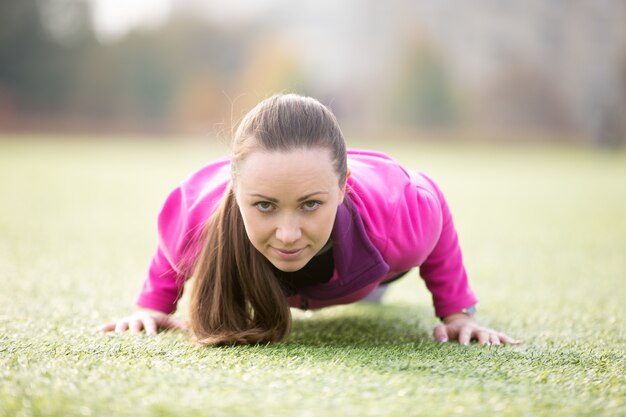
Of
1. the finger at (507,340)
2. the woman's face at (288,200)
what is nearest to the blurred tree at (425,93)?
the finger at (507,340)

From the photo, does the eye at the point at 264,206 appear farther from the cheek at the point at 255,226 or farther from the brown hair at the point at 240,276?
the brown hair at the point at 240,276

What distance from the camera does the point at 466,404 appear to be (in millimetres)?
1520

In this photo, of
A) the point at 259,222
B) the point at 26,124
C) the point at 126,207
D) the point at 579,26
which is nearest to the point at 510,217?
the point at 126,207

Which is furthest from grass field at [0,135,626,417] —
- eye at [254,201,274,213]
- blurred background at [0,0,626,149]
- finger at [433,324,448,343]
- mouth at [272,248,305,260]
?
blurred background at [0,0,626,149]

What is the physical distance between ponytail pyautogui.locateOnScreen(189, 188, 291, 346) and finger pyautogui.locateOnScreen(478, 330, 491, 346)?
0.66 m

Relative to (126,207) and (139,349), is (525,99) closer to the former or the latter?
(126,207)

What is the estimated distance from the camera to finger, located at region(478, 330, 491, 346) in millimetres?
2268

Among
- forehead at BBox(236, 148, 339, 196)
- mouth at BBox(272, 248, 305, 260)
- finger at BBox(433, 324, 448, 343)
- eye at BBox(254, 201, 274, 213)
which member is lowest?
finger at BBox(433, 324, 448, 343)

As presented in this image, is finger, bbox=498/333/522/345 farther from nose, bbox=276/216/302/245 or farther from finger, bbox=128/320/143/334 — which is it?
finger, bbox=128/320/143/334

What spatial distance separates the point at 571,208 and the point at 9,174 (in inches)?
268

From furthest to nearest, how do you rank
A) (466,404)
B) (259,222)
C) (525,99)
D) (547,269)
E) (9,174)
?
(525,99)
(9,174)
(547,269)
(259,222)
(466,404)

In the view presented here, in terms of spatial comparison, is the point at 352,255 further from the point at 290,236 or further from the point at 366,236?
the point at 290,236

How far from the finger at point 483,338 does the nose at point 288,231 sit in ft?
2.62

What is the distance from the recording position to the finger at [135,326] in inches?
90.4
